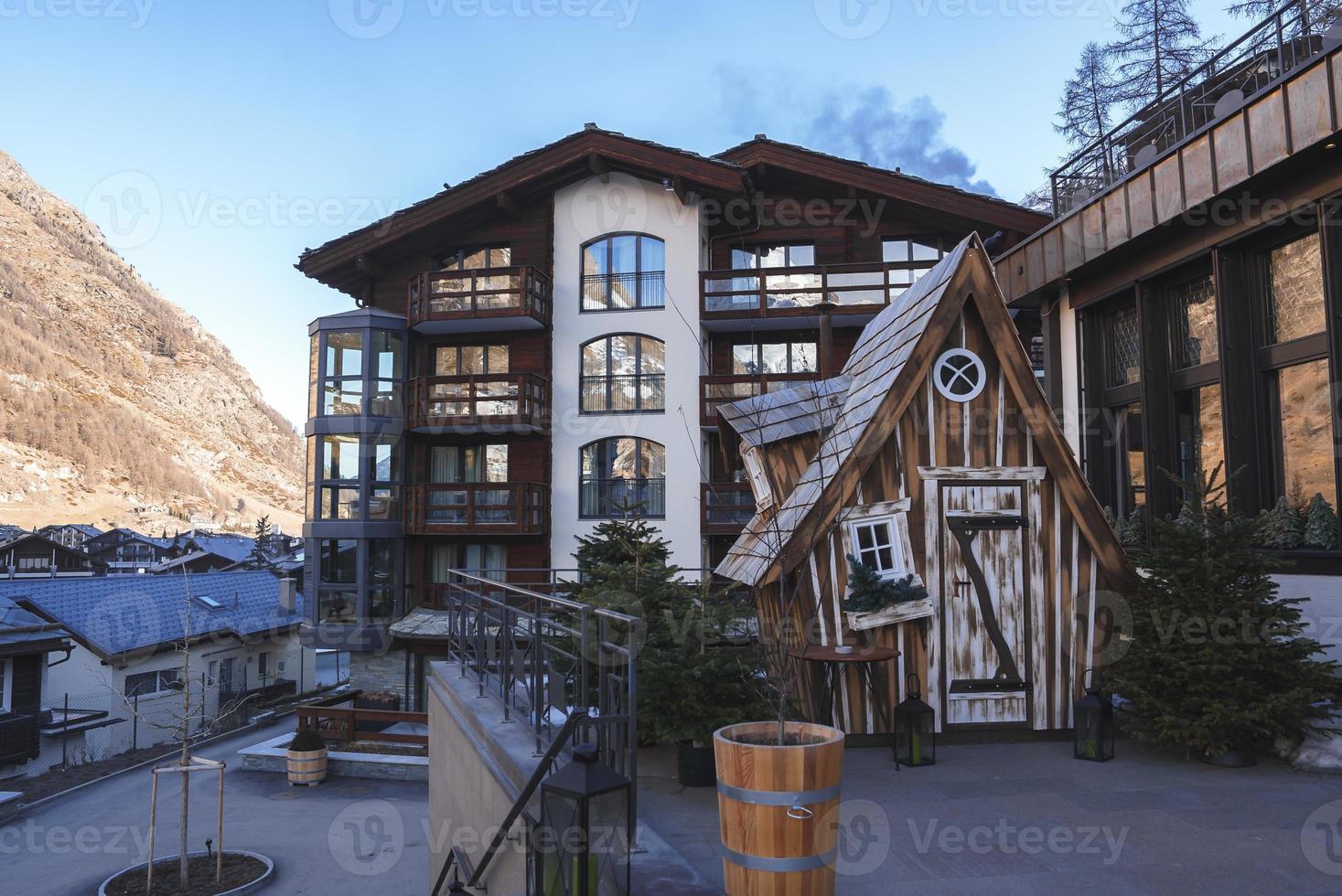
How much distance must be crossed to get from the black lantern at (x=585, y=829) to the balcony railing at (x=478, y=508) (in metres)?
19.3

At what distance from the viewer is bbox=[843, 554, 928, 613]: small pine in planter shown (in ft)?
28.8

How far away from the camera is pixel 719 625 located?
8609 mm

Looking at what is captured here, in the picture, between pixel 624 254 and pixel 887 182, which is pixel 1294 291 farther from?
pixel 624 254

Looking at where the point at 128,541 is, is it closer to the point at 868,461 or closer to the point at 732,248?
the point at 732,248

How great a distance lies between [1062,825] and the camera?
21.1 feet

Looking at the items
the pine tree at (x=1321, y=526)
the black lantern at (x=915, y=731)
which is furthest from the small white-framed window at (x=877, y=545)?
the pine tree at (x=1321, y=526)

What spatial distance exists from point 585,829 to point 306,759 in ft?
53.0

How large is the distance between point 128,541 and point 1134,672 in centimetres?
6690

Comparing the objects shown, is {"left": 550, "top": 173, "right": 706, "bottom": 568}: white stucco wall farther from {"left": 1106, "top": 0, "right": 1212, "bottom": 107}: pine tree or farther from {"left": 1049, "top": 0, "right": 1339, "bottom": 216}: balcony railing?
{"left": 1106, "top": 0, "right": 1212, "bottom": 107}: pine tree

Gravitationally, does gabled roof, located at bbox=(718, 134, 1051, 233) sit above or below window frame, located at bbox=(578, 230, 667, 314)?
above

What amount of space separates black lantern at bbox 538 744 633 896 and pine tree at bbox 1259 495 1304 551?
6.81 meters

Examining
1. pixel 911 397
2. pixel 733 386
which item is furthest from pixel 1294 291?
pixel 733 386

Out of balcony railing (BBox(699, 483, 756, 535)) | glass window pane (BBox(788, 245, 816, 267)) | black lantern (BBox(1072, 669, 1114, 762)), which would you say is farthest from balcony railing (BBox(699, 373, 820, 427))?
black lantern (BBox(1072, 669, 1114, 762))

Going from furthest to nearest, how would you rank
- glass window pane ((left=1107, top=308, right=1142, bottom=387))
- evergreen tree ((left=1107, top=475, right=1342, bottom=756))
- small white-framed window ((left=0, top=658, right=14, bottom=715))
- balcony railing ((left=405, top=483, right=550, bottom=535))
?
balcony railing ((left=405, top=483, right=550, bottom=535))
small white-framed window ((left=0, top=658, right=14, bottom=715))
glass window pane ((left=1107, top=308, right=1142, bottom=387))
evergreen tree ((left=1107, top=475, right=1342, bottom=756))
